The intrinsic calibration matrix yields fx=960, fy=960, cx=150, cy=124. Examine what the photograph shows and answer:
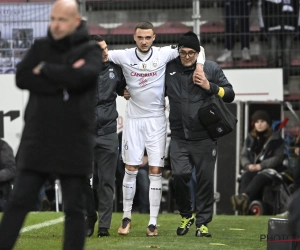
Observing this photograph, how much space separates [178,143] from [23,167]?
433 cm

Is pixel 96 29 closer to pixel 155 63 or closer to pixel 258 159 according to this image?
pixel 258 159

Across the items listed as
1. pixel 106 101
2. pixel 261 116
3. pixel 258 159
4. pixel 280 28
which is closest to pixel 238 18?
pixel 280 28

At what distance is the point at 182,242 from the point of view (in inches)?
373

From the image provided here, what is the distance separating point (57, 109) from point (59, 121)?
0.08 meters

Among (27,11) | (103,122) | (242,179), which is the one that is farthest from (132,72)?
(27,11)

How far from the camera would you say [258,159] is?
51.3 feet

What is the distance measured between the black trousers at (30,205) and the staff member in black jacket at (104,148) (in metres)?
3.85

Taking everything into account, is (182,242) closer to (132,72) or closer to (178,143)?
(178,143)

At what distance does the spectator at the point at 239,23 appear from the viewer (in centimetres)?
1662

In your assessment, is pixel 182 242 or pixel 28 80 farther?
pixel 182 242

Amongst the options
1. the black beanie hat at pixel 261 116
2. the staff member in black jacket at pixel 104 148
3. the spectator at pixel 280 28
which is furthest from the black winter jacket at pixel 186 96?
the spectator at pixel 280 28

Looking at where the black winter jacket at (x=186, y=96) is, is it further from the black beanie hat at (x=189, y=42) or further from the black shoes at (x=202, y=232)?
the black shoes at (x=202, y=232)

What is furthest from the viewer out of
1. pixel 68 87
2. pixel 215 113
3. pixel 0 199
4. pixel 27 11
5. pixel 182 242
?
pixel 27 11

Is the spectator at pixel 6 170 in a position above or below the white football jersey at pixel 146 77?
below
